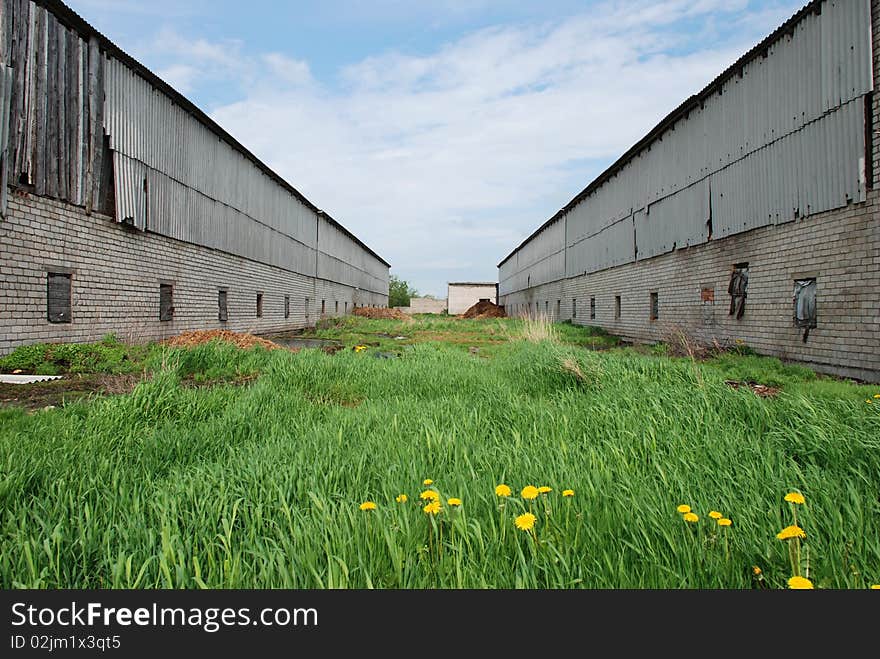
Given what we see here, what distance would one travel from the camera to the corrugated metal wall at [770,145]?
8516 millimetres

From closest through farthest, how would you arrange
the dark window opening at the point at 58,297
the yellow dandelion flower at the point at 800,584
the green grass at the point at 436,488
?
the yellow dandelion flower at the point at 800,584 < the green grass at the point at 436,488 < the dark window opening at the point at 58,297

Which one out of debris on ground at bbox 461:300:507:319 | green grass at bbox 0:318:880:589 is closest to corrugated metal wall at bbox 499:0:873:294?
green grass at bbox 0:318:880:589

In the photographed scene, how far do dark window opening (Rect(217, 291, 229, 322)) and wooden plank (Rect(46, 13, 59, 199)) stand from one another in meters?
7.67

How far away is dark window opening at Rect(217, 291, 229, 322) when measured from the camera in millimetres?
17422

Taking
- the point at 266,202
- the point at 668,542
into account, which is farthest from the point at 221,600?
the point at 266,202

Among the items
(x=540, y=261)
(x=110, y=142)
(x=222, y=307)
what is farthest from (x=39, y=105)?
(x=540, y=261)

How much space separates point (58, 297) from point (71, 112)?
4.00 m

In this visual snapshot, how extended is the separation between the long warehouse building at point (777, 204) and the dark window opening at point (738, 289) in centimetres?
3

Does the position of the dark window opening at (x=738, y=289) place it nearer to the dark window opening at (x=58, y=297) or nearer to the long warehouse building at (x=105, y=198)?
the long warehouse building at (x=105, y=198)

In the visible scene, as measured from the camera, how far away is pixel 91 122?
1091 cm

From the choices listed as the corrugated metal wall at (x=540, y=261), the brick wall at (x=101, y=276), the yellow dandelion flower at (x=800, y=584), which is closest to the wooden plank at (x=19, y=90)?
the brick wall at (x=101, y=276)

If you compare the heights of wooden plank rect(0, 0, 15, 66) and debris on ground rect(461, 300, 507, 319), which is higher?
wooden plank rect(0, 0, 15, 66)

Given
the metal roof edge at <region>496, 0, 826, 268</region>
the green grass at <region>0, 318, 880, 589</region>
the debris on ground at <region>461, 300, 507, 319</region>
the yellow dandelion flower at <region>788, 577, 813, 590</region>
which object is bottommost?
the green grass at <region>0, 318, 880, 589</region>

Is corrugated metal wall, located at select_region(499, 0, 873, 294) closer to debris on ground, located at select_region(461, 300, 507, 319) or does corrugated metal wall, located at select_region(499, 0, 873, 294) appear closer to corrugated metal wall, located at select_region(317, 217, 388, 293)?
corrugated metal wall, located at select_region(317, 217, 388, 293)
